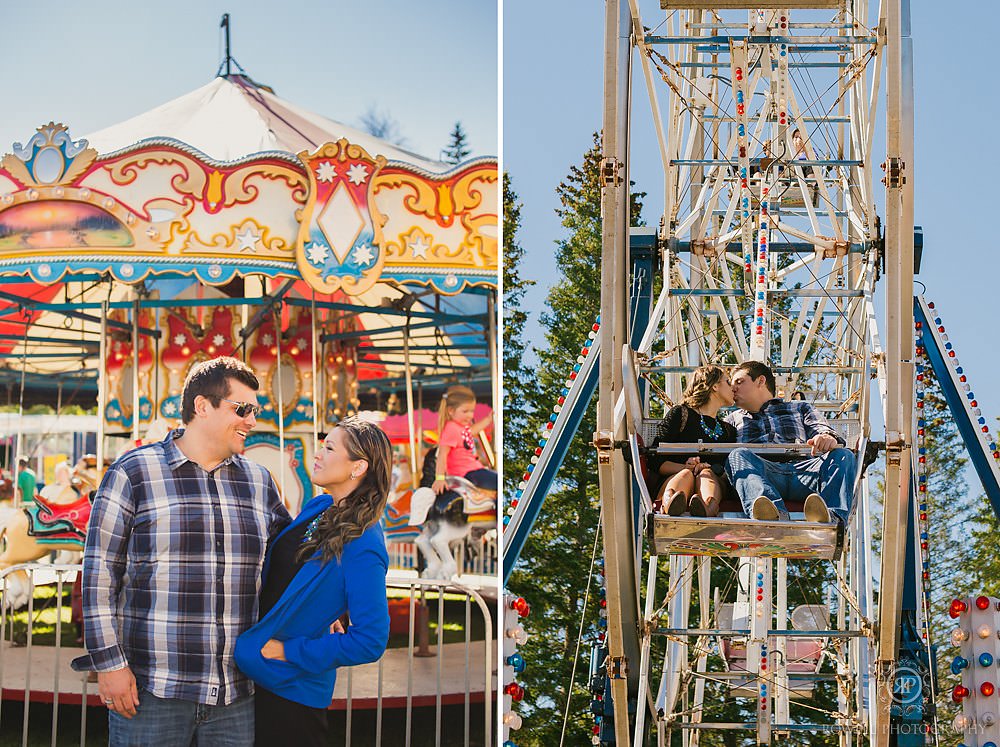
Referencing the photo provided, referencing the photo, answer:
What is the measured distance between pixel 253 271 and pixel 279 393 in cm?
A: 66

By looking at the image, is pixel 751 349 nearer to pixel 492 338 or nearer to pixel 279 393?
pixel 492 338

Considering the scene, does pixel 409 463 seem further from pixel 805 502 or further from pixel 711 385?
pixel 805 502

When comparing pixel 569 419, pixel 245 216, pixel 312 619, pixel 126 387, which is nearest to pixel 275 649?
pixel 312 619

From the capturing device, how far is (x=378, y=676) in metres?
7.69

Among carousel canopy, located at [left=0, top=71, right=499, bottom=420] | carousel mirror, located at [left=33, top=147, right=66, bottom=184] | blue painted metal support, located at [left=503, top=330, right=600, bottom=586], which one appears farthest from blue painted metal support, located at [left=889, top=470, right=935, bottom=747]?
carousel mirror, located at [left=33, top=147, right=66, bottom=184]

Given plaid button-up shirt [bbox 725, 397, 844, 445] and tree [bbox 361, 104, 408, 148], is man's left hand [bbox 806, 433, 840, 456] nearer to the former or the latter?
plaid button-up shirt [bbox 725, 397, 844, 445]

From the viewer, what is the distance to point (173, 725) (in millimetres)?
A: 7406

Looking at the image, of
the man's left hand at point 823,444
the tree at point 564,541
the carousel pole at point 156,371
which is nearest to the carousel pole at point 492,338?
the carousel pole at point 156,371

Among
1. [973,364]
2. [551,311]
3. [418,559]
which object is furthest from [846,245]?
[973,364]

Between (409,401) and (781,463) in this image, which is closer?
(781,463)

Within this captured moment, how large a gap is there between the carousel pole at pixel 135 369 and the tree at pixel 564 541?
7.63 meters

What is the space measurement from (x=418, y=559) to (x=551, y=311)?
1047cm

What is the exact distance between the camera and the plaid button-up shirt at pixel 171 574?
745 centimetres

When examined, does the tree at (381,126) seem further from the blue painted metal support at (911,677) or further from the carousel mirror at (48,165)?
the blue painted metal support at (911,677)
